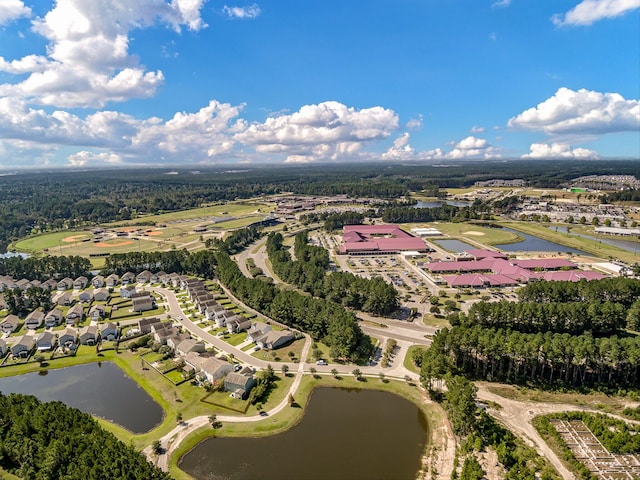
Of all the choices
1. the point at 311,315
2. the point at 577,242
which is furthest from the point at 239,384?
the point at 577,242

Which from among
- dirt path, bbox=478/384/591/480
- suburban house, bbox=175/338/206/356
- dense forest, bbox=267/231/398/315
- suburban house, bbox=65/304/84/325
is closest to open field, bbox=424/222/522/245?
dense forest, bbox=267/231/398/315

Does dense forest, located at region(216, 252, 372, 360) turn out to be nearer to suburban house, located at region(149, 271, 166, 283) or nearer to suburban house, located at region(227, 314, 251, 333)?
suburban house, located at region(227, 314, 251, 333)

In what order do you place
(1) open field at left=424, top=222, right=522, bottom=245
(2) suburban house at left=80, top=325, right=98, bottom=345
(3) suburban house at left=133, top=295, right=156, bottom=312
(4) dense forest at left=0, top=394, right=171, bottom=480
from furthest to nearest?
(1) open field at left=424, top=222, right=522, bottom=245 < (3) suburban house at left=133, top=295, right=156, bottom=312 < (2) suburban house at left=80, top=325, right=98, bottom=345 < (4) dense forest at left=0, top=394, right=171, bottom=480

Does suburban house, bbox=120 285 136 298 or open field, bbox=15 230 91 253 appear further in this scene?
open field, bbox=15 230 91 253

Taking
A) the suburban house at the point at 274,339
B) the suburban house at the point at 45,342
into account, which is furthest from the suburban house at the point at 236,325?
the suburban house at the point at 45,342

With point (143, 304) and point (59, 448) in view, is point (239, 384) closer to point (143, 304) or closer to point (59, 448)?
point (59, 448)

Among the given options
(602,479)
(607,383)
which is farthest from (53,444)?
(607,383)
